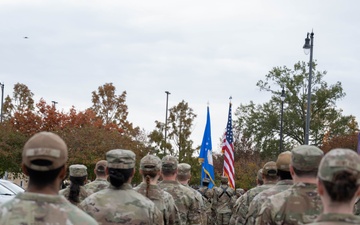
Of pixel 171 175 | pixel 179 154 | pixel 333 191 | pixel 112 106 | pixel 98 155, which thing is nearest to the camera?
pixel 333 191

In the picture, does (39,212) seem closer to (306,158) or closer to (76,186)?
(306,158)

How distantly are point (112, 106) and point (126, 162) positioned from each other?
250 feet

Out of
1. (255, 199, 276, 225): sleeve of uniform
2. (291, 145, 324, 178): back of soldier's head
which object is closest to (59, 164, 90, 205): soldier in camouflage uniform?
(255, 199, 276, 225): sleeve of uniform

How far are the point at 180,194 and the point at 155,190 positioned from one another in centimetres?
217

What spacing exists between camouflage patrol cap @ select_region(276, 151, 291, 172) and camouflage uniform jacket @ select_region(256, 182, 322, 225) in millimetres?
1213

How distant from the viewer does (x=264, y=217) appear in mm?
6715

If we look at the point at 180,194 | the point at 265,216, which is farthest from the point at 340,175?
the point at 180,194

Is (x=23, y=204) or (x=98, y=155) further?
(x=98, y=155)

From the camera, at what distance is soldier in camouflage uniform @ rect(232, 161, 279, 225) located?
10.4 meters

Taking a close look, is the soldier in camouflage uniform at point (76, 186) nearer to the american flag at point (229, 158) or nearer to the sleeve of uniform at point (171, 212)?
the sleeve of uniform at point (171, 212)

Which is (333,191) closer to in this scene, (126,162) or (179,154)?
(126,162)

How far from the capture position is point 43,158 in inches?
177

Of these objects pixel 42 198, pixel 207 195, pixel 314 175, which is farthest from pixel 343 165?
pixel 207 195

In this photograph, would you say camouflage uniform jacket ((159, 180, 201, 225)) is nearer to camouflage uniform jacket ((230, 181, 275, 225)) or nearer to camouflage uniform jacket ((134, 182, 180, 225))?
camouflage uniform jacket ((230, 181, 275, 225))
